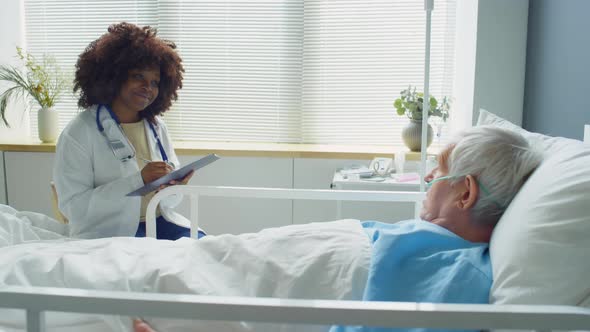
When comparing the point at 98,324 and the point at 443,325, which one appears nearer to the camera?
the point at 443,325

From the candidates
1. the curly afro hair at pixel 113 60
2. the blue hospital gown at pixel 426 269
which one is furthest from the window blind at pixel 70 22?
the blue hospital gown at pixel 426 269

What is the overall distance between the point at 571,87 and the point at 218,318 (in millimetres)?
1568

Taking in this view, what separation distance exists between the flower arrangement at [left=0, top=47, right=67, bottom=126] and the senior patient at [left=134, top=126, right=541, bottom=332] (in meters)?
2.49

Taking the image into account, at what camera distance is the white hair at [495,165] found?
45.2 inches

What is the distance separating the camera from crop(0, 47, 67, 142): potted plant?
3.08 meters

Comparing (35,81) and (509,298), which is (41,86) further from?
(509,298)

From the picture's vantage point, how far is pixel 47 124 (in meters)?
3.19

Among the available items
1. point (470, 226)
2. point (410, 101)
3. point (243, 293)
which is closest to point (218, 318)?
point (243, 293)

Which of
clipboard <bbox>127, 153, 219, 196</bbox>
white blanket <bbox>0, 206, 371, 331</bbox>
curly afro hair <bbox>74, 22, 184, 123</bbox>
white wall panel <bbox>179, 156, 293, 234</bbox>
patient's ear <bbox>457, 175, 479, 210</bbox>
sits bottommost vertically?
white wall panel <bbox>179, 156, 293, 234</bbox>

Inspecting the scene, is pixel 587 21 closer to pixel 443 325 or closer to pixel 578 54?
pixel 578 54

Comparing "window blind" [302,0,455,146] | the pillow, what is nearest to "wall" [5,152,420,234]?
"window blind" [302,0,455,146]

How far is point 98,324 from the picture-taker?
1.12 m

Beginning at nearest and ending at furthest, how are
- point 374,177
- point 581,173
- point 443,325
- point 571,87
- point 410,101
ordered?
point 443,325
point 581,173
point 571,87
point 374,177
point 410,101

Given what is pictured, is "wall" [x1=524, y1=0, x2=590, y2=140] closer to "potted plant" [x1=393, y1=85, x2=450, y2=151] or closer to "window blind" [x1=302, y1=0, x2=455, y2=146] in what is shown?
"potted plant" [x1=393, y1=85, x2=450, y2=151]
